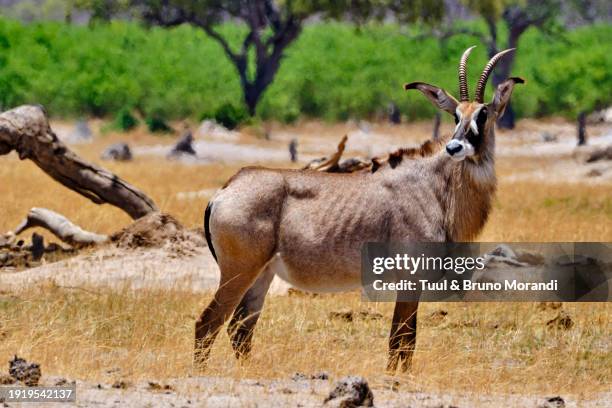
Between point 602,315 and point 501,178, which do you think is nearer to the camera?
point 602,315

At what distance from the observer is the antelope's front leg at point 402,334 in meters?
8.31

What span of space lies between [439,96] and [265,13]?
3535cm

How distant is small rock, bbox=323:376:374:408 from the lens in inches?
258

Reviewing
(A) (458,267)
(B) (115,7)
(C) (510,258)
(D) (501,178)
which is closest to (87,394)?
(A) (458,267)

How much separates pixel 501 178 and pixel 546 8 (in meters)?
24.3

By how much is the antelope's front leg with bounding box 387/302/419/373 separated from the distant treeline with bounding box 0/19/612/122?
31.1m

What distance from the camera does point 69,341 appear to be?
8.62 m

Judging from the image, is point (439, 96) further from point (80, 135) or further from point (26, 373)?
point (80, 135)

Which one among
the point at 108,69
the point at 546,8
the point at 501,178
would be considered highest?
the point at 546,8

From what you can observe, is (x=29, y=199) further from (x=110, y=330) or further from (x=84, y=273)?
(x=110, y=330)

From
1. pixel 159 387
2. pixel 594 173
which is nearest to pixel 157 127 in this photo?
pixel 594 173

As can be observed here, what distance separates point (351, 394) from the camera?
6.58m

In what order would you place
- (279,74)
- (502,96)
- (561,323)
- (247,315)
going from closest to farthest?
(247,315)
(502,96)
(561,323)
(279,74)

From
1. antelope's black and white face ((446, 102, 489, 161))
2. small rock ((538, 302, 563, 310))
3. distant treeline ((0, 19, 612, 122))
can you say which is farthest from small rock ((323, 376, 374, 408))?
distant treeline ((0, 19, 612, 122))
